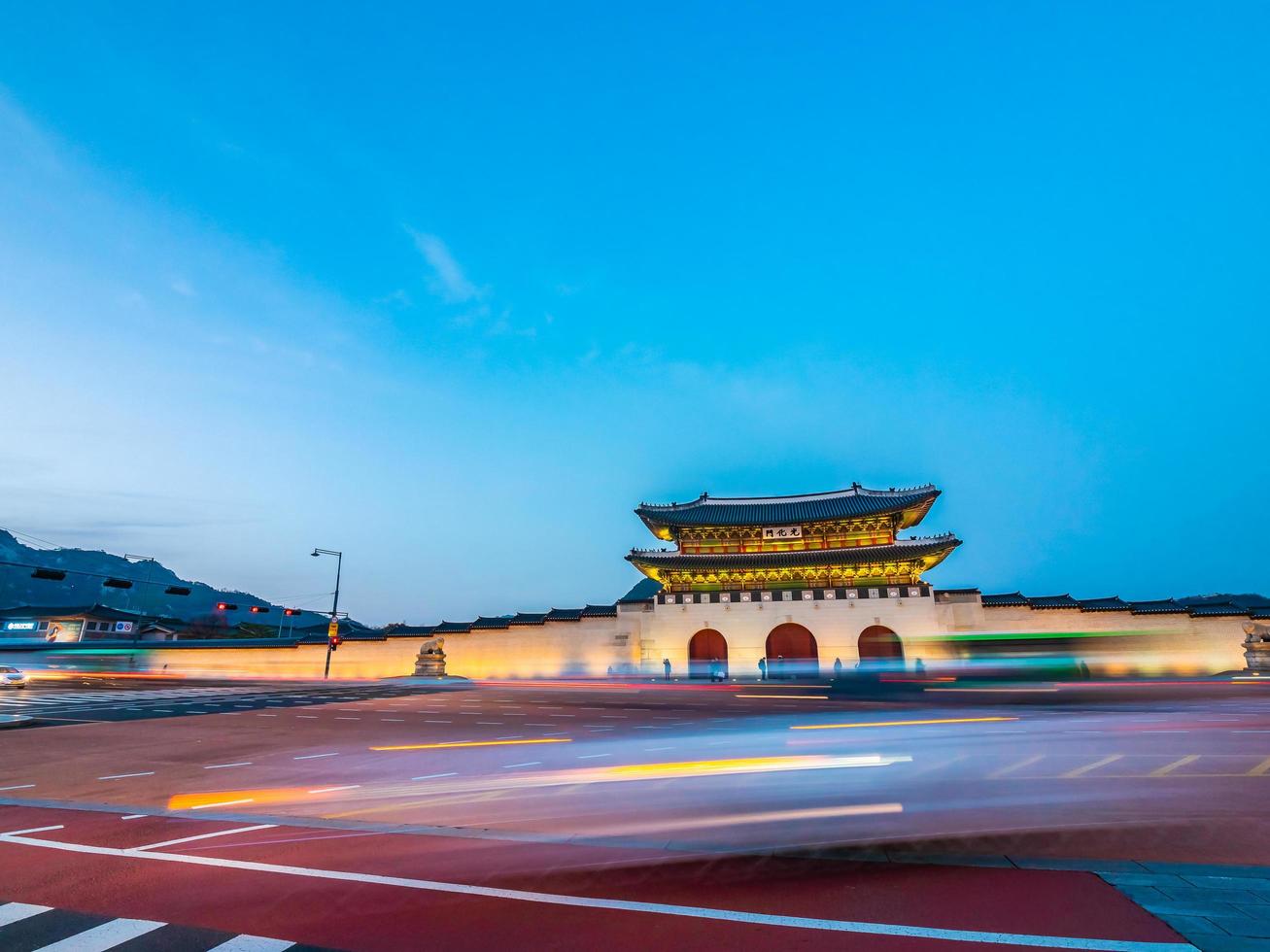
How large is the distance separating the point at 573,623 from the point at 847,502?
768 inches

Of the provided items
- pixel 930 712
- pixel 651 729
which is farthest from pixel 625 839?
pixel 930 712

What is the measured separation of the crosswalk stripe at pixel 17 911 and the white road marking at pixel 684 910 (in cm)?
94

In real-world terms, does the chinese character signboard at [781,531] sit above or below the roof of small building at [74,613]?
above

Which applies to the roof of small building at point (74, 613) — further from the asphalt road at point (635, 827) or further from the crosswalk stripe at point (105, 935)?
the crosswalk stripe at point (105, 935)

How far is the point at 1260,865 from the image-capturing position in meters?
4.77

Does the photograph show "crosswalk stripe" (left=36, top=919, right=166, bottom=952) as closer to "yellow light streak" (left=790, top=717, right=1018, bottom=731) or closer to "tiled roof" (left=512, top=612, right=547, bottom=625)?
"yellow light streak" (left=790, top=717, right=1018, bottom=731)

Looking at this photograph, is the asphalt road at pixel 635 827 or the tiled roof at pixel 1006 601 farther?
the tiled roof at pixel 1006 601

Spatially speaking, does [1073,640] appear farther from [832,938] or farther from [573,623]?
[832,938]

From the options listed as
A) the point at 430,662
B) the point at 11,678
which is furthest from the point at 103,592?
the point at 430,662

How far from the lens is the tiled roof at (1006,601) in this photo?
108 ft

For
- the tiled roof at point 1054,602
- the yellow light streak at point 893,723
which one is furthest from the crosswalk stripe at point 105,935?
the tiled roof at point 1054,602

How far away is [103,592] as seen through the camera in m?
114

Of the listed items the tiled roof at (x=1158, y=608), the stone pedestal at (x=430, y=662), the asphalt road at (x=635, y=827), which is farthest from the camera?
the stone pedestal at (x=430, y=662)

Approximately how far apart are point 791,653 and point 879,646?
496 centimetres
